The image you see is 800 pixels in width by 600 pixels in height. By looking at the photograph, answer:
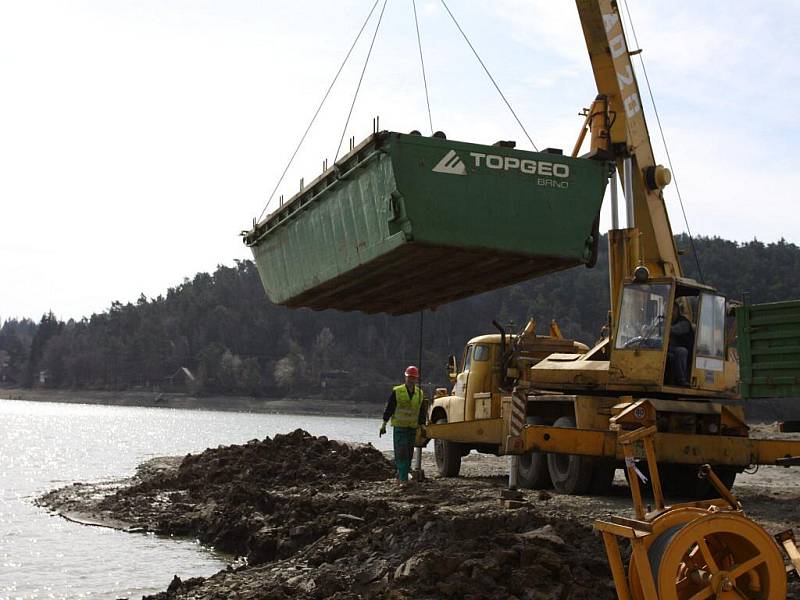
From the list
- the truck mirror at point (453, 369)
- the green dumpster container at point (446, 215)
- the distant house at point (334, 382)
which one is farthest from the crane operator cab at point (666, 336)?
the distant house at point (334, 382)

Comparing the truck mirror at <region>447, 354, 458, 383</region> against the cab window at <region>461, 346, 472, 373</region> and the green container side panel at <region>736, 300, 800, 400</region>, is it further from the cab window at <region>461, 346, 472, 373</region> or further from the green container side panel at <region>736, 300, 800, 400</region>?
the green container side panel at <region>736, 300, 800, 400</region>

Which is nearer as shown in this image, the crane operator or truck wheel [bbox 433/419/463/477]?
the crane operator

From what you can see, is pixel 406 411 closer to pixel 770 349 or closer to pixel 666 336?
pixel 666 336

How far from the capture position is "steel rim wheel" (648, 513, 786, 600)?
5.39 m

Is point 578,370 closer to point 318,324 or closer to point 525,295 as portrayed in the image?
point 525,295

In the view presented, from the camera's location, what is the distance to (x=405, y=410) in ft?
47.8

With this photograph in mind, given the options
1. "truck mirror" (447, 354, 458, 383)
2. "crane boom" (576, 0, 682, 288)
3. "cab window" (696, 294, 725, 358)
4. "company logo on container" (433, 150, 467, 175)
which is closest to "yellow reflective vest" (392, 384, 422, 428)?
"truck mirror" (447, 354, 458, 383)

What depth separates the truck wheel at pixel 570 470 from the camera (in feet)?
39.7

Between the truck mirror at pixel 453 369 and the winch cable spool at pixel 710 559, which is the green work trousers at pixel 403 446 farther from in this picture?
the winch cable spool at pixel 710 559

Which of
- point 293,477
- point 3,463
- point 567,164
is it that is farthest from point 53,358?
point 567,164

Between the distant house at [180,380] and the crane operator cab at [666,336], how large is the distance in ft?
384

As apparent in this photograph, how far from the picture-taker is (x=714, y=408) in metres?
12.2

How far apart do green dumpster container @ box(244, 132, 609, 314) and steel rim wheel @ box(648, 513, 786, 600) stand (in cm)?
457

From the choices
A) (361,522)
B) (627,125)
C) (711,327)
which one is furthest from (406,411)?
(627,125)
